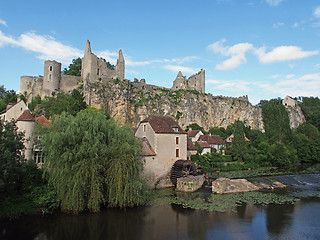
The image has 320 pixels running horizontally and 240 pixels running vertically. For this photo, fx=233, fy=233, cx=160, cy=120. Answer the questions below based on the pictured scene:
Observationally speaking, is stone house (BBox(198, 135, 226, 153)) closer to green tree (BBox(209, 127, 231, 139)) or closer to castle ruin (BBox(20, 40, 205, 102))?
green tree (BBox(209, 127, 231, 139))

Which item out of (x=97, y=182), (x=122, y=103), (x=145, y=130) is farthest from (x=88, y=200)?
(x=122, y=103)

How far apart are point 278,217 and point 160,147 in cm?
1381

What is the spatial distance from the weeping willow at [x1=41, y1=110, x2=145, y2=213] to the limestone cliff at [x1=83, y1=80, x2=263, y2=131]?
1064 inches

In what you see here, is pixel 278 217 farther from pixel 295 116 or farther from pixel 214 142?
pixel 295 116

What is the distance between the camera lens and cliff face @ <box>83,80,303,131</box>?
5488 centimetres

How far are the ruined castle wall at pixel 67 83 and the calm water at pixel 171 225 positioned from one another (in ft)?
132

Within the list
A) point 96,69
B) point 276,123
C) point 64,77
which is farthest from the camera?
point 276,123

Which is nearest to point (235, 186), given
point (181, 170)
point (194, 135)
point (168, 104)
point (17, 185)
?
point (181, 170)

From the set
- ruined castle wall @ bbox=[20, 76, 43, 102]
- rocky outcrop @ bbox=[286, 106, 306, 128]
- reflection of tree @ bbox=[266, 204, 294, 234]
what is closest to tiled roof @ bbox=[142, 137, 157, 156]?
reflection of tree @ bbox=[266, 204, 294, 234]

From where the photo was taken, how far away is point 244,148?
45719 mm

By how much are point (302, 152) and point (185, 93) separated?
1318 inches

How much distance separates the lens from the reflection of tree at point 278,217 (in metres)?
15.2

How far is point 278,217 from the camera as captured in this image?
17.2 m

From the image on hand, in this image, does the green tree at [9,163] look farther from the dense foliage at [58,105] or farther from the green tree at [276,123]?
the green tree at [276,123]
